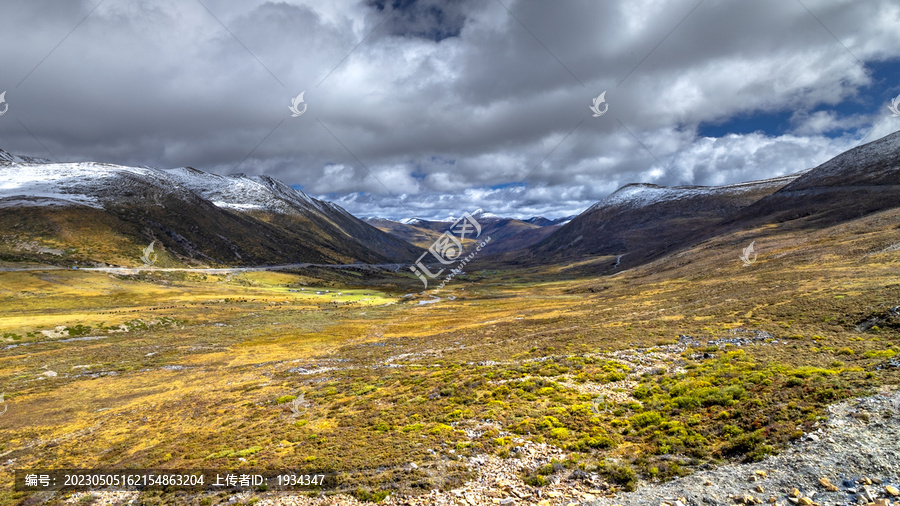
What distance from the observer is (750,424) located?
1534 cm

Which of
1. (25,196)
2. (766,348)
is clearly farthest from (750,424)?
(25,196)

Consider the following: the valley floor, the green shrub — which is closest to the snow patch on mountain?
the valley floor
